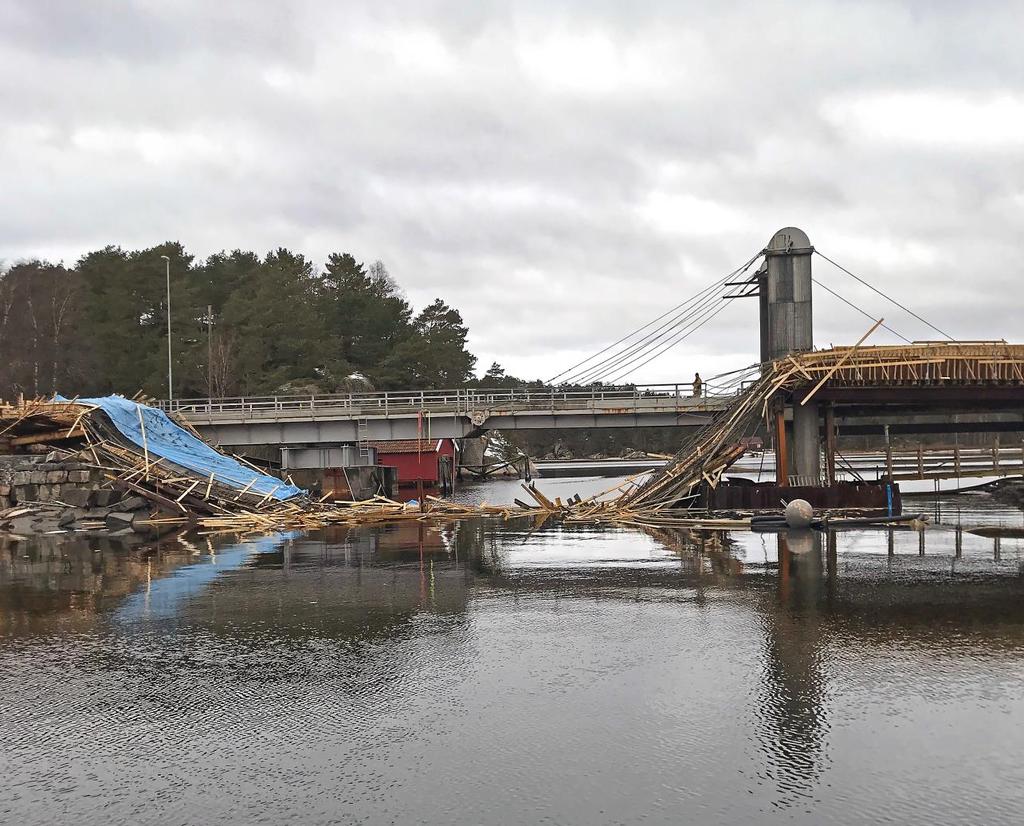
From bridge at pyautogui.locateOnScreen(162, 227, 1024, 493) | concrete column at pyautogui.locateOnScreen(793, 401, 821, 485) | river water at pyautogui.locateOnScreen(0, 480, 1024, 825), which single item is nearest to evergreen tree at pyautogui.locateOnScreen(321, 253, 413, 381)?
bridge at pyautogui.locateOnScreen(162, 227, 1024, 493)

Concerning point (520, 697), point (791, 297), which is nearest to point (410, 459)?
point (791, 297)

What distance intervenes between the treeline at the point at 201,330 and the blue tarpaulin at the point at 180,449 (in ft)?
89.1

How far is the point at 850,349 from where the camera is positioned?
32906 millimetres

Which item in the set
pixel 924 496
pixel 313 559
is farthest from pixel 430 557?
pixel 924 496

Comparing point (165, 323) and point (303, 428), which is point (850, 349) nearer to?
point (303, 428)

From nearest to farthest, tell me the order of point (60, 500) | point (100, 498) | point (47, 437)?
point (100, 498) < point (60, 500) < point (47, 437)

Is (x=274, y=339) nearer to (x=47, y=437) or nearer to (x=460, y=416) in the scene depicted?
(x=460, y=416)

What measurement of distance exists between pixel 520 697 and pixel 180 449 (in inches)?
1305

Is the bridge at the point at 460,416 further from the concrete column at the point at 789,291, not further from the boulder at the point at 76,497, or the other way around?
the boulder at the point at 76,497

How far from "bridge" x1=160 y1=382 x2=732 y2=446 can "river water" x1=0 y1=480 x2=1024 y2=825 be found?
89.9 ft

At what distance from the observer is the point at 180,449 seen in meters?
39.9

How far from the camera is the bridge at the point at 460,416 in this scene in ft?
154

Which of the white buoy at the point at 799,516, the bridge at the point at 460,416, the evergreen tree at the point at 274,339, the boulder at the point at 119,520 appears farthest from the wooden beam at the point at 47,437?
the evergreen tree at the point at 274,339

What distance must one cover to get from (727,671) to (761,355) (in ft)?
101
